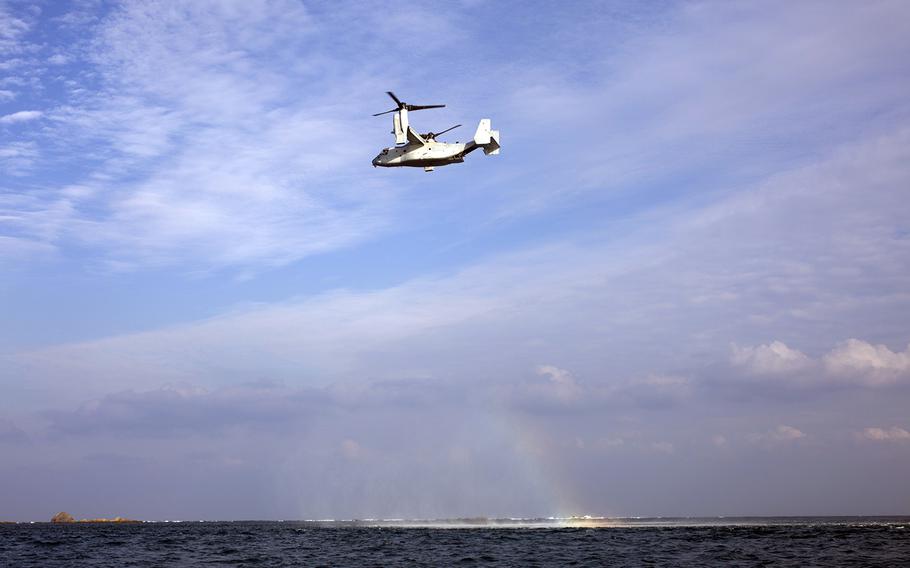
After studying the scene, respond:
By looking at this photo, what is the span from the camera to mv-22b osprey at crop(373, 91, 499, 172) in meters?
83.2

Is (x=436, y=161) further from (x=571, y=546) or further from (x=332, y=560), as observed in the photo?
(x=571, y=546)

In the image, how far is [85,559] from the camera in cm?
9394

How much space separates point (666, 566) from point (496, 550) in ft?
95.8

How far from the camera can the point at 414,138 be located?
273 ft

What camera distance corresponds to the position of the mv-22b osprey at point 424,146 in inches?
3278

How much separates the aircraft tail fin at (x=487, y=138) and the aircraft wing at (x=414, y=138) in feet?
19.3

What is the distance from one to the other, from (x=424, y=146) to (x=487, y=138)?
7006 mm

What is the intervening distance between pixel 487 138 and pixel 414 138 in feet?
26.5

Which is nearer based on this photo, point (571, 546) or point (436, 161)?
point (436, 161)

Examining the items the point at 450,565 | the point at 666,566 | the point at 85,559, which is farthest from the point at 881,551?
the point at 85,559

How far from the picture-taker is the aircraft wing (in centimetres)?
8238

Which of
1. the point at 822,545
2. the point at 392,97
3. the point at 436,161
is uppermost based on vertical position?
the point at 392,97

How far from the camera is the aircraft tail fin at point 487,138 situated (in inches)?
3310

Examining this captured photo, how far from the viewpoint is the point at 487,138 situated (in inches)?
3319
